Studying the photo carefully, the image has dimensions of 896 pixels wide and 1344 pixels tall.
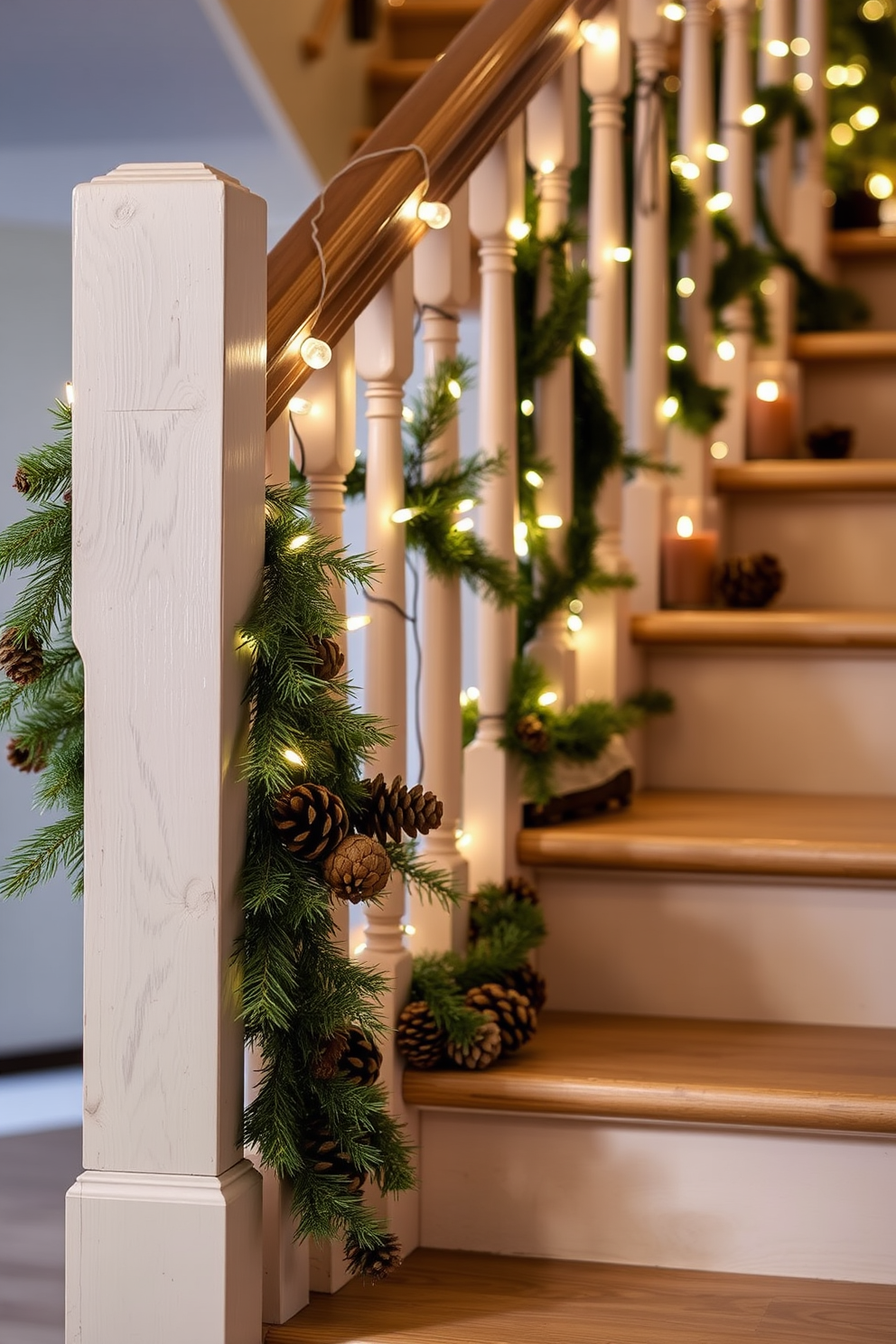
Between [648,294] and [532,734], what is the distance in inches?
27.3

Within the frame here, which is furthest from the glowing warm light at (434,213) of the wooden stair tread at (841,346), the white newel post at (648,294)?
the wooden stair tread at (841,346)

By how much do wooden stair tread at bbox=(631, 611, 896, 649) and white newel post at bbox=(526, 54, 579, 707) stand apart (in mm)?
217

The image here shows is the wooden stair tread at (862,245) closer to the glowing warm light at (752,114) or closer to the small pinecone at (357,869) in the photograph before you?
the glowing warm light at (752,114)

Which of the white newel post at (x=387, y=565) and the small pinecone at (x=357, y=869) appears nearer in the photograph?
the small pinecone at (x=357, y=869)

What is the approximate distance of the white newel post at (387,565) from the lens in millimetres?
1248

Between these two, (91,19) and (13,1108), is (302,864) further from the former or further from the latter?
(13,1108)

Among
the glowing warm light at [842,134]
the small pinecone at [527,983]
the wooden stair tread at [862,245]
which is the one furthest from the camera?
the glowing warm light at [842,134]

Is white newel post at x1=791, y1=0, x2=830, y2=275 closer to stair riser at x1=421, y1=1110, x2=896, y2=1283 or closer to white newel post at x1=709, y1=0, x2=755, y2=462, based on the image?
white newel post at x1=709, y1=0, x2=755, y2=462

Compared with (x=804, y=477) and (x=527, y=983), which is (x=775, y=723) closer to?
(x=804, y=477)

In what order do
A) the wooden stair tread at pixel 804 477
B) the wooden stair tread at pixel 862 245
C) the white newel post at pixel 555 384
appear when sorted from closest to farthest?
the white newel post at pixel 555 384 < the wooden stair tread at pixel 804 477 < the wooden stair tread at pixel 862 245

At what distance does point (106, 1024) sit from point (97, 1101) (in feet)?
0.17

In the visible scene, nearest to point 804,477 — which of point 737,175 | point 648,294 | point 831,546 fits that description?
point 831,546

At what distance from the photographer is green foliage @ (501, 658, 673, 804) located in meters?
1.50

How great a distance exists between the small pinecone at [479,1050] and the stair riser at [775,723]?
2.13 feet
